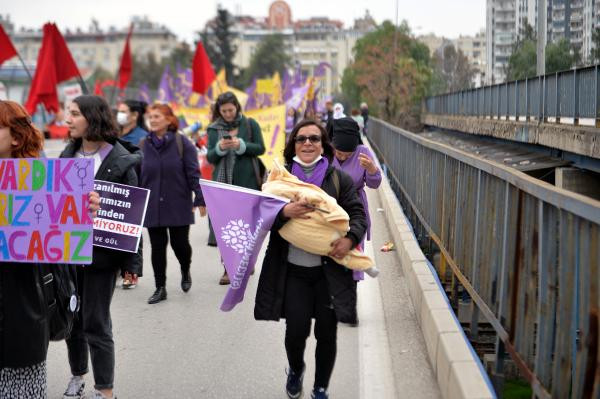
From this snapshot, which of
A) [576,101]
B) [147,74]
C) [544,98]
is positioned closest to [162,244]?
[576,101]

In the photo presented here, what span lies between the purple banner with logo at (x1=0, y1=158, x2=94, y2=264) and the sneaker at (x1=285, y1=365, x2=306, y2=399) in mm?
1518

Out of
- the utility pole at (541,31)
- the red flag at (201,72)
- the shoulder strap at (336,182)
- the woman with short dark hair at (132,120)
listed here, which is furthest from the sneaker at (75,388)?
the red flag at (201,72)

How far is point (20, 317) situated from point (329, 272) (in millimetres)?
1655

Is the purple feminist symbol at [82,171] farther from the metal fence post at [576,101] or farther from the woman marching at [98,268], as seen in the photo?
the metal fence post at [576,101]

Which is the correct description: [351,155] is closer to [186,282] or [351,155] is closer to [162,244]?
[162,244]

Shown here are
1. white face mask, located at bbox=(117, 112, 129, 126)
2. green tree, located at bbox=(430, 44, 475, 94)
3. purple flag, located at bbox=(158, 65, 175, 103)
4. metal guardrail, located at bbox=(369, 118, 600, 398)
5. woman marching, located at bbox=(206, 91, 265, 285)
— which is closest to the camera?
metal guardrail, located at bbox=(369, 118, 600, 398)

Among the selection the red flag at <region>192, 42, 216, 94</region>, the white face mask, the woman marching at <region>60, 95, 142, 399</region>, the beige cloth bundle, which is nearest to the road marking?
the beige cloth bundle

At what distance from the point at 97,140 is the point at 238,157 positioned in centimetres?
396

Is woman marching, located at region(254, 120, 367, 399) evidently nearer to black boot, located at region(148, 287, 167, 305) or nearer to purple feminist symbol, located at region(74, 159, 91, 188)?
purple feminist symbol, located at region(74, 159, 91, 188)

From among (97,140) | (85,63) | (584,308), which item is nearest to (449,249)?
(97,140)

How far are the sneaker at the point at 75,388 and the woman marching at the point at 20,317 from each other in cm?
131

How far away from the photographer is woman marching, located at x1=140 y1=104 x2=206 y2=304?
8188mm

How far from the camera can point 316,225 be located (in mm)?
4684

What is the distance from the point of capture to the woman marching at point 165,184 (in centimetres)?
819
